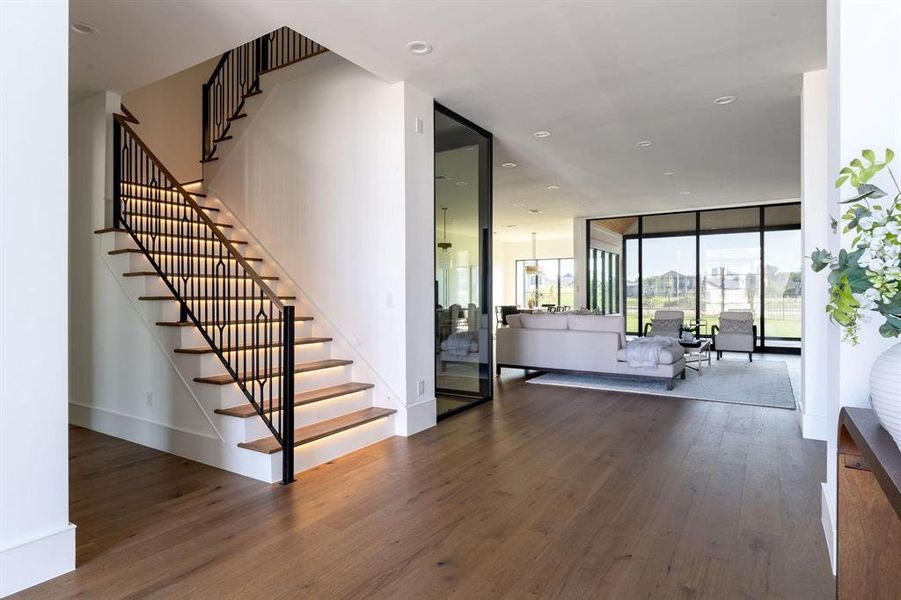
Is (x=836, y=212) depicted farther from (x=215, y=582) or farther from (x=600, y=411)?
(x=600, y=411)

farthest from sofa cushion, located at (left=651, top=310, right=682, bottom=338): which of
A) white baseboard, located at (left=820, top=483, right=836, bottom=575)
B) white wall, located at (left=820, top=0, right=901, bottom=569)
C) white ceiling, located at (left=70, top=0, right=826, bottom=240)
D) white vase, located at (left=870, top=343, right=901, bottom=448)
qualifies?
white vase, located at (left=870, top=343, right=901, bottom=448)

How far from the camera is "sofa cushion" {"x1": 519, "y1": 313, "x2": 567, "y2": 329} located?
6906mm

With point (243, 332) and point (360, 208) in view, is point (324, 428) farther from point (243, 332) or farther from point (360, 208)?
Answer: point (360, 208)

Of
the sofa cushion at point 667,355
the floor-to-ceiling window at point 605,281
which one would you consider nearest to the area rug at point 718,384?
the sofa cushion at point 667,355

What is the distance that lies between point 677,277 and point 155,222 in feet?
31.7

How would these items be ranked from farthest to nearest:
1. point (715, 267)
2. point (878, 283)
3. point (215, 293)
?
1. point (715, 267)
2. point (215, 293)
3. point (878, 283)

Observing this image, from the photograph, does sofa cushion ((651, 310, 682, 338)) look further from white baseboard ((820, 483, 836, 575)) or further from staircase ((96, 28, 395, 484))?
white baseboard ((820, 483, 836, 575))

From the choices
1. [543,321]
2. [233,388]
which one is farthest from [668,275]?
[233,388]

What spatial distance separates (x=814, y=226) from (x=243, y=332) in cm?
462

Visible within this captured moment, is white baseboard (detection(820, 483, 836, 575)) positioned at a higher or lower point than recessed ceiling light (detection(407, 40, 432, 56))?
A: lower

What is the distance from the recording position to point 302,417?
3787mm

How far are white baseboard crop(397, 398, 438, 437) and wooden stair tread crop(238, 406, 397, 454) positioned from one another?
12cm

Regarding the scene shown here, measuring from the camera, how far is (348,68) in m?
4.55

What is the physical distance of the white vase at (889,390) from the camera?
1.26 m
